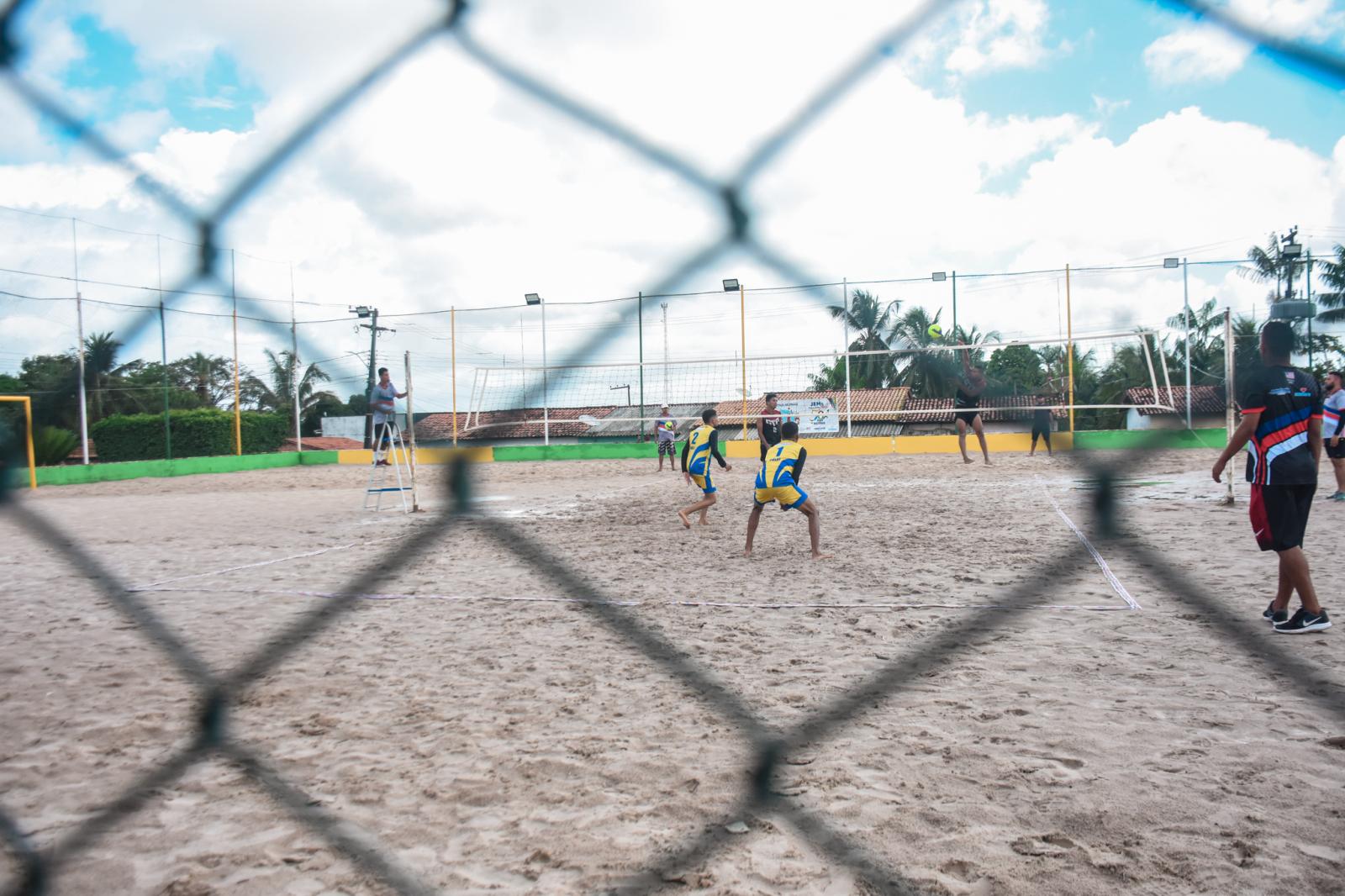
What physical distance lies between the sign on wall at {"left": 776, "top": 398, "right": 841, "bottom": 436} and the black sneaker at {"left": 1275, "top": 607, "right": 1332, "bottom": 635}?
1205 centimetres

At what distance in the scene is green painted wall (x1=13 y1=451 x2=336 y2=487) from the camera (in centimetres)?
1633

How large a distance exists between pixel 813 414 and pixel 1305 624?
14276mm

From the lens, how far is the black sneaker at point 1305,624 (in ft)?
12.9

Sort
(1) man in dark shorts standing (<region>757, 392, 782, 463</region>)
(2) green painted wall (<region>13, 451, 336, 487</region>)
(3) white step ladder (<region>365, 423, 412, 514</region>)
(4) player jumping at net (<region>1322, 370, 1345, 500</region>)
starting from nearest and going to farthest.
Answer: (4) player jumping at net (<region>1322, 370, 1345, 500</region>) → (3) white step ladder (<region>365, 423, 412, 514</region>) → (1) man in dark shorts standing (<region>757, 392, 782, 463</region>) → (2) green painted wall (<region>13, 451, 336, 487</region>)

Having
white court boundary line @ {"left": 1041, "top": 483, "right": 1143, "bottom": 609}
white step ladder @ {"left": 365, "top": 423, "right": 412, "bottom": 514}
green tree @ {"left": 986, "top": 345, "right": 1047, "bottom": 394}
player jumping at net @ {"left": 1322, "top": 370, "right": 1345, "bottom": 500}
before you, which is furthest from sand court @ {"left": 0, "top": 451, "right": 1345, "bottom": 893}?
white step ladder @ {"left": 365, "top": 423, "right": 412, "bottom": 514}

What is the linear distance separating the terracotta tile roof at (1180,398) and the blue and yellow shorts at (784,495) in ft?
18.5

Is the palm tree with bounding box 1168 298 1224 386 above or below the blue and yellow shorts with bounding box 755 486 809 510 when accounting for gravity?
above

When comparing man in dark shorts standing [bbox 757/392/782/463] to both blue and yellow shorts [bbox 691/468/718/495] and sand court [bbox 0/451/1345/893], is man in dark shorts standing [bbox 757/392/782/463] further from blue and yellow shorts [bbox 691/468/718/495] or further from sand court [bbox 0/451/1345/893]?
sand court [bbox 0/451/1345/893]

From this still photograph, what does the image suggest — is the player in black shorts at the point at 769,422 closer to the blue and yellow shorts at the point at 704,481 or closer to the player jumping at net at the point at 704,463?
the player jumping at net at the point at 704,463

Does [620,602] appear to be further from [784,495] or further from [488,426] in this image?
[488,426]

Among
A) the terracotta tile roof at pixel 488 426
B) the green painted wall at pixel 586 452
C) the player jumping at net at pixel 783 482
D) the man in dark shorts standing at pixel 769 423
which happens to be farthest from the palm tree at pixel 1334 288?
the green painted wall at pixel 586 452

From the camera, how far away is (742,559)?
671 centimetres

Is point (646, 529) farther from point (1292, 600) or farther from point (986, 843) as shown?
point (986, 843)

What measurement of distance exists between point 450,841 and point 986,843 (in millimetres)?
1300
